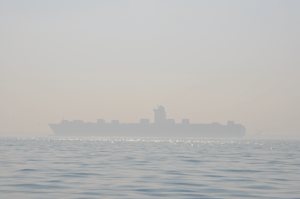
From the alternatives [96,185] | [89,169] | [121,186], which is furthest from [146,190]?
[89,169]

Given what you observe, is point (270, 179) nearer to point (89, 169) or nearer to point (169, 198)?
point (169, 198)

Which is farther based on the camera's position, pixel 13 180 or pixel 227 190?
pixel 13 180

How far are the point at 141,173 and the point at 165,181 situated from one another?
3.52 m

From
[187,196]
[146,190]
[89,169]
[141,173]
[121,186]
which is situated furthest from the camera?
[89,169]

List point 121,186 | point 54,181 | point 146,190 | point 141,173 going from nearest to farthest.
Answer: point 146,190 < point 121,186 < point 54,181 < point 141,173

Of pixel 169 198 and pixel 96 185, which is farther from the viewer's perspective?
pixel 96 185

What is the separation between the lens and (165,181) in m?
19.3

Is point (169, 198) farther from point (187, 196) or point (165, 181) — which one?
point (165, 181)

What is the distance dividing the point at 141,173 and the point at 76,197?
825 cm

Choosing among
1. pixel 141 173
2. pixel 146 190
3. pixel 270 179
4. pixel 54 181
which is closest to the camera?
pixel 146 190

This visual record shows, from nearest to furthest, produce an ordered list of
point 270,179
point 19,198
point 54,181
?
point 19,198 → point 54,181 → point 270,179

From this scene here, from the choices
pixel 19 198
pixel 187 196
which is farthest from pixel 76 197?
pixel 187 196

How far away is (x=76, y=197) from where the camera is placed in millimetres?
14711

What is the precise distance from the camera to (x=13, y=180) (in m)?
18.9
